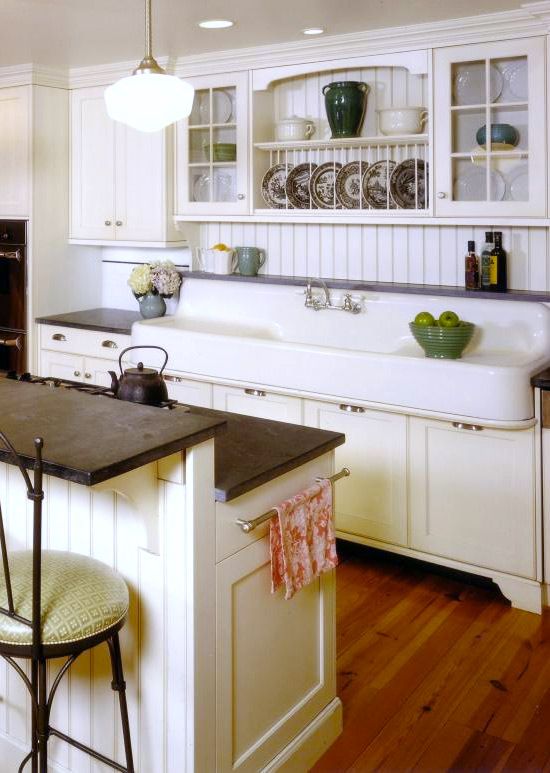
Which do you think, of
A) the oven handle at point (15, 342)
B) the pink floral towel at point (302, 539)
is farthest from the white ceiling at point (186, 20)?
the pink floral towel at point (302, 539)

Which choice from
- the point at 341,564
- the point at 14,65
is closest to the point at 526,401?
the point at 341,564

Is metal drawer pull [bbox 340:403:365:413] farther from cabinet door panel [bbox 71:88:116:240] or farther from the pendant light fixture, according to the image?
cabinet door panel [bbox 71:88:116:240]

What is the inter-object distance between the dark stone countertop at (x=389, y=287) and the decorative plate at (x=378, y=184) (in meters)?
0.37

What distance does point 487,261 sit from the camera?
139 inches

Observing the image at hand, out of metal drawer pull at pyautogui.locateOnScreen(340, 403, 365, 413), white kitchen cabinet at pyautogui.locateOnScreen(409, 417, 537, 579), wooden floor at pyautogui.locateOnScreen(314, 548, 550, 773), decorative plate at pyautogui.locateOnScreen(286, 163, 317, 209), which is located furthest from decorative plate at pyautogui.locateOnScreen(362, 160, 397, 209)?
wooden floor at pyautogui.locateOnScreen(314, 548, 550, 773)

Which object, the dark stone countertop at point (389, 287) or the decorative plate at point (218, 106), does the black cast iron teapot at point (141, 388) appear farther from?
the decorative plate at point (218, 106)

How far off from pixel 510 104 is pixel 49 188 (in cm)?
259

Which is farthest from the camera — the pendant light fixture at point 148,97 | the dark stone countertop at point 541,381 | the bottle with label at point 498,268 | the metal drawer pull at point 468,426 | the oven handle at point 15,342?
the oven handle at point 15,342

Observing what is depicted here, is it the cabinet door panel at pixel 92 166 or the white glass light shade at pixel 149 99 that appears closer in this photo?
the white glass light shade at pixel 149 99

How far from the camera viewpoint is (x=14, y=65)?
439 centimetres

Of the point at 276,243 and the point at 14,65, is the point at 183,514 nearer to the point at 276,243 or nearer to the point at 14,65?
the point at 276,243

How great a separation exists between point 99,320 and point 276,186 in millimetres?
1268

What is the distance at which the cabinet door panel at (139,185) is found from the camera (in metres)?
4.30

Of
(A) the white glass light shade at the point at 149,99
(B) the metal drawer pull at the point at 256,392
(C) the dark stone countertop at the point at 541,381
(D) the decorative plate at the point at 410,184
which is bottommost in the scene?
(B) the metal drawer pull at the point at 256,392
